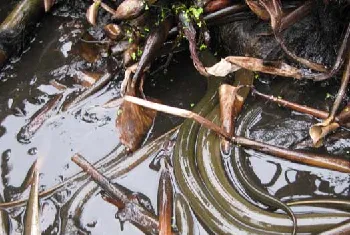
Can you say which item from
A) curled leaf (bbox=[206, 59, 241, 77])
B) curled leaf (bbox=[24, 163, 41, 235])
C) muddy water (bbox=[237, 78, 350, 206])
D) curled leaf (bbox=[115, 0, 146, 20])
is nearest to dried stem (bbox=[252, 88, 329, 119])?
muddy water (bbox=[237, 78, 350, 206])

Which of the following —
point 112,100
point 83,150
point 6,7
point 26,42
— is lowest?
point 83,150

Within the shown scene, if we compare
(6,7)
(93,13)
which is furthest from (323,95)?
(6,7)

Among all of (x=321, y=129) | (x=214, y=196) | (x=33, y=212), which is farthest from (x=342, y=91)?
(x=33, y=212)

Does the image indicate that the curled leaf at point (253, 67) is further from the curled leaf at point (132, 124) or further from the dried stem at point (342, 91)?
the curled leaf at point (132, 124)

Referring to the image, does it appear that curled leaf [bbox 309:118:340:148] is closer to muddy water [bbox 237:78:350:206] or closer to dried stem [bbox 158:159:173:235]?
muddy water [bbox 237:78:350:206]

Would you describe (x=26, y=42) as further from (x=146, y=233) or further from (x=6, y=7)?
(x=146, y=233)

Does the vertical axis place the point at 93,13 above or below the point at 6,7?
below

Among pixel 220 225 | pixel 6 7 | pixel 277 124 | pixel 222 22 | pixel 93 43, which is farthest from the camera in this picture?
pixel 6 7
